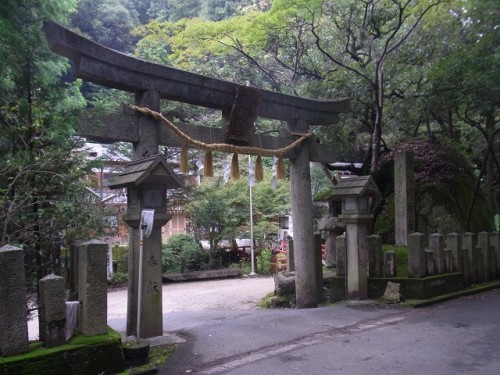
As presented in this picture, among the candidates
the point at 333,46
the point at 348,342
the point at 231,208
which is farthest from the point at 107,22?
the point at 348,342

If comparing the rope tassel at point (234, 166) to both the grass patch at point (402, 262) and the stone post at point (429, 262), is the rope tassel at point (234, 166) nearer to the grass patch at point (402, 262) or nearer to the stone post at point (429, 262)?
the grass patch at point (402, 262)

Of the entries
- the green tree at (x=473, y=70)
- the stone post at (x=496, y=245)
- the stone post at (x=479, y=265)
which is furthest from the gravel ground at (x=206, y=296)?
the green tree at (x=473, y=70)

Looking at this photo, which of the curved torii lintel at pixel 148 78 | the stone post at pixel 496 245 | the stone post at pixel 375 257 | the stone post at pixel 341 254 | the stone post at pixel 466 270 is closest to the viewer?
the curved torii lintel at pixel 148 78

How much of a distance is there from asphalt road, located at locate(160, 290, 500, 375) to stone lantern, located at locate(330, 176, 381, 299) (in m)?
0.78

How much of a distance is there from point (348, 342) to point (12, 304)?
470 cm

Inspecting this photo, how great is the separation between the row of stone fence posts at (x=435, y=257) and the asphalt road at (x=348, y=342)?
1073 millimetres

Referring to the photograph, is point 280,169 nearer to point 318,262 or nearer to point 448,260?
point 318,262

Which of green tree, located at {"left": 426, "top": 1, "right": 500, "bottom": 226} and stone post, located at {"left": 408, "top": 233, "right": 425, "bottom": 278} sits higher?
green tree, located at {"left": 426, "top": 1, "right": 500, "bottom": 226}

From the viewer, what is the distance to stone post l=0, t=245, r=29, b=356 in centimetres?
440

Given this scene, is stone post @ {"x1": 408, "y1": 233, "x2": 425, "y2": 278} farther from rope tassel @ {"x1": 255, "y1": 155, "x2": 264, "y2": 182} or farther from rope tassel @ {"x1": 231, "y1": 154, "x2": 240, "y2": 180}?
rope tassel @ {"x1": 231, "y1": 154, "x2": 240, "y2": 180}

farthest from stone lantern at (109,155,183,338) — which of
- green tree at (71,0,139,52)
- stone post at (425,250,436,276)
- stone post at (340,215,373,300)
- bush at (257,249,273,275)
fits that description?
green tree at (71,0,139,52)

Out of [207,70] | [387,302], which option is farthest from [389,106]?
[387,302]

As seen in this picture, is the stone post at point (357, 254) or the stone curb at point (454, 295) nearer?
the stone curb at point (454, 295)

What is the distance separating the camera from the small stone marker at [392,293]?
9461mm
